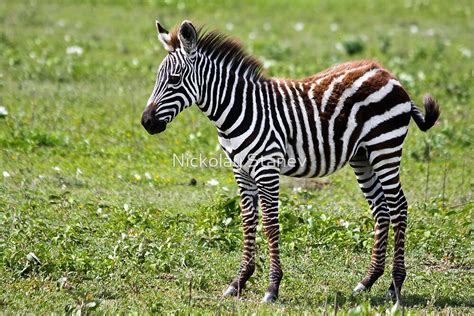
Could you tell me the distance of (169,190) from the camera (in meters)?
11.8

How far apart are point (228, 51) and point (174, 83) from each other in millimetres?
715

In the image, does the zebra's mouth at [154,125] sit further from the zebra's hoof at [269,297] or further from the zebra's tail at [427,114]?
the zebra's tail at [427,114]

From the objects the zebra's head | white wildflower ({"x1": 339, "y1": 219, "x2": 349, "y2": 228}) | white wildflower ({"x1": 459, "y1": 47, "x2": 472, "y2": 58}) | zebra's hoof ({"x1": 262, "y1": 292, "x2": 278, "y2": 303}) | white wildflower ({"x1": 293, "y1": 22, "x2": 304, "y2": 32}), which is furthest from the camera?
white wildflower ({"x1": 293, "y1": 22, "x2": 304, "y2": 32})

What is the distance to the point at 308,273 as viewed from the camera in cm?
909

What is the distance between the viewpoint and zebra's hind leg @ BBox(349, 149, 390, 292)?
9.01 metres

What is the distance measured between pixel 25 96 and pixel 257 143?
7622 millimetres

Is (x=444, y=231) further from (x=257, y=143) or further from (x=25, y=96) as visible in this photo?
(x=25, y=96)

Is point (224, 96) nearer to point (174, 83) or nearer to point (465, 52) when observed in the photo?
point (174, 83)

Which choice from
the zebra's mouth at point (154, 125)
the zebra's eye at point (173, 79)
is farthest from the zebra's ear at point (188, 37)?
the zebra's mouth at point (154, 125)

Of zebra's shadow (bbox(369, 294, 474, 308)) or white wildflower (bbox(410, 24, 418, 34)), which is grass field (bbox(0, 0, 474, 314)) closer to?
zebra's shadow (bbox(369, 294, 474, 308))

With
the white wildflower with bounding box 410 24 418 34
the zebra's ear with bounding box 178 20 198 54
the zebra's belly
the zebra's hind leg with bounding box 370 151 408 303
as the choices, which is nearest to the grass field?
the white wildflower with bounding box 410 24 418 34

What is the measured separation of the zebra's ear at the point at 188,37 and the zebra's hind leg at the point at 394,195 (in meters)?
2.10

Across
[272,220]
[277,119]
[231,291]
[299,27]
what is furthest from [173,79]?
[299,27]

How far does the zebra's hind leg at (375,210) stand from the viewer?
901 cm
